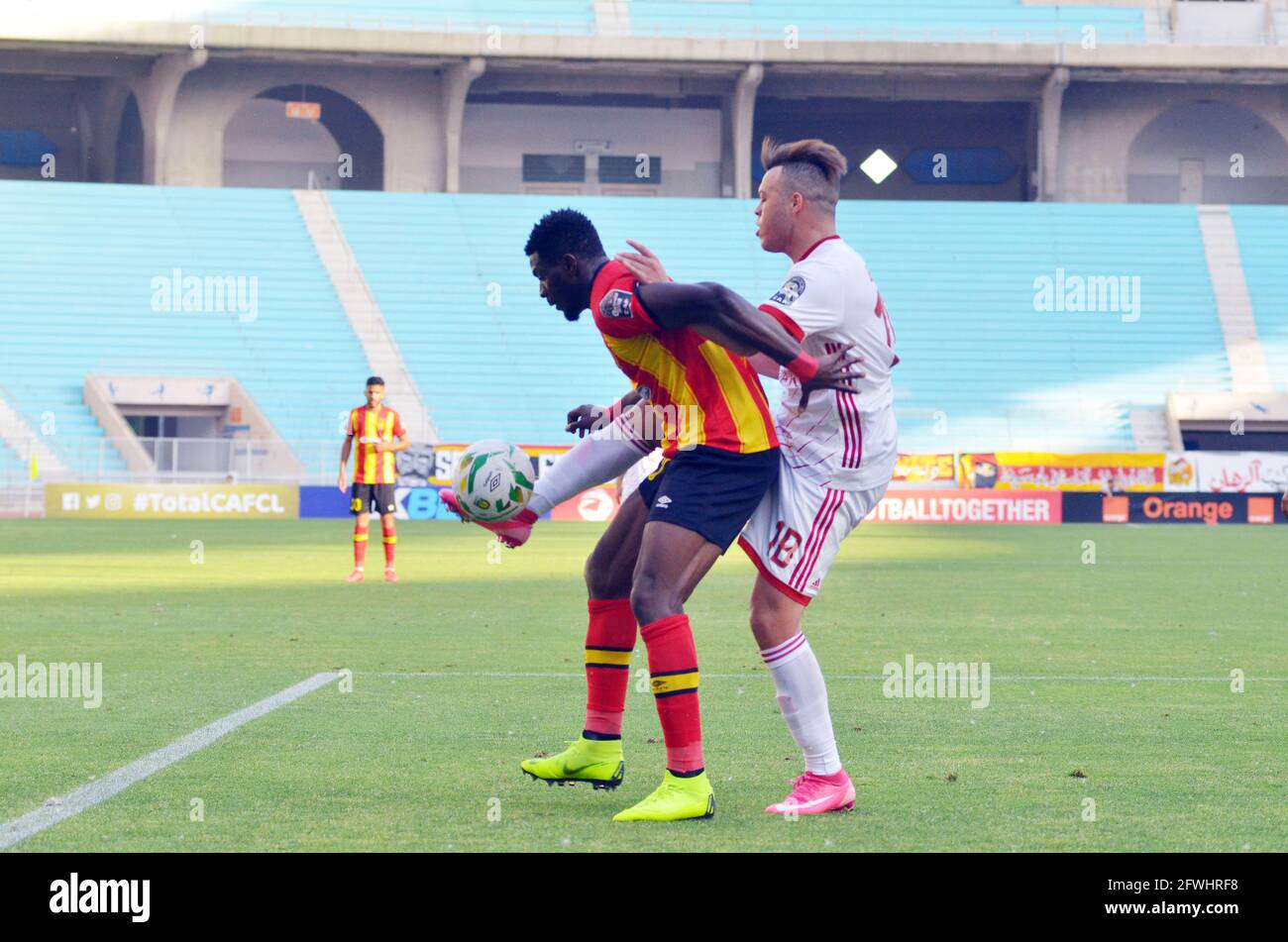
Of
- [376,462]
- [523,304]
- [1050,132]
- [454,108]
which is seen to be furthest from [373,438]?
[1050,132]

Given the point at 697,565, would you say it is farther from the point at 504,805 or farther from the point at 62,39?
the point at 62,39

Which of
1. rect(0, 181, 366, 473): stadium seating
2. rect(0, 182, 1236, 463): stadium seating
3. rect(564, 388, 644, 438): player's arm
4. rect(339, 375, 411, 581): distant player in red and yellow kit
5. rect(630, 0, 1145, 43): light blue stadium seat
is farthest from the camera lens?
rect(630, 0, 1145, 43): light blue stadium seat

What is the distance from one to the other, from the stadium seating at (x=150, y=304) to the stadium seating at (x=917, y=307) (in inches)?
75.2

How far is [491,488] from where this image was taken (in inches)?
241

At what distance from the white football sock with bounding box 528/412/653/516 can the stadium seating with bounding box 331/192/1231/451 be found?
1284 inches

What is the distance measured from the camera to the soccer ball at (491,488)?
612 cm

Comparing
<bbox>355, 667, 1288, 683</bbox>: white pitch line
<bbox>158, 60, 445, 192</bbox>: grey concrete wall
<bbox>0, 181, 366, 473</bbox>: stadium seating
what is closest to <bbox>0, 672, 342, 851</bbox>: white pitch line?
<bbox>355, 667, 1288, 683</bbox>: white pitch line

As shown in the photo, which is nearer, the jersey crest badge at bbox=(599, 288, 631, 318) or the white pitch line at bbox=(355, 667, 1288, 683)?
the jersey crest badge at bbox=(599, 288, 631, 318)

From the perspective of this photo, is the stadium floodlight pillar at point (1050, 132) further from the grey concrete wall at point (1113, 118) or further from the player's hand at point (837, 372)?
the player's hand at point (837, 372)

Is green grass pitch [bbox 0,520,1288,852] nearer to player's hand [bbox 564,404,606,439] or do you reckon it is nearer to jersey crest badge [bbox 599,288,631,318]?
player's hand [bbox 564,404,606,439]

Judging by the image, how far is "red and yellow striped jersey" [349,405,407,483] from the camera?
59.5 feet

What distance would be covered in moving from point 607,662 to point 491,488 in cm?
78
